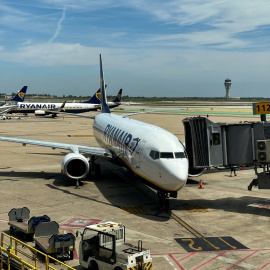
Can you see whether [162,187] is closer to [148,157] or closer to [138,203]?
[148,157]

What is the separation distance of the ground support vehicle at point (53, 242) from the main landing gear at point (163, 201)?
773cm

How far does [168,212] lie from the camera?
2378 centimetres

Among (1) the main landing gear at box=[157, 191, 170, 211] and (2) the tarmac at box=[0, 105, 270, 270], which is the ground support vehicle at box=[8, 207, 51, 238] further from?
(1) the main landing gear at box=[157, 191, 170, 211]

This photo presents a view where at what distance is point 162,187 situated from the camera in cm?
2217

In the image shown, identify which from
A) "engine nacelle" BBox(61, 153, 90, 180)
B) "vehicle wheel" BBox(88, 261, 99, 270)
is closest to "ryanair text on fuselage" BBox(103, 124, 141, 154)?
"engine nacelle" BBox(61, 153, 90, 180)

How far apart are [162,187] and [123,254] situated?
855 centimetres

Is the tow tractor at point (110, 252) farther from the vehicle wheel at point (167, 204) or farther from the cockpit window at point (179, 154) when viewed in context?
the vehicle wheel at point (167, 204)

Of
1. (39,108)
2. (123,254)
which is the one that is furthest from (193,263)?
(39,108)

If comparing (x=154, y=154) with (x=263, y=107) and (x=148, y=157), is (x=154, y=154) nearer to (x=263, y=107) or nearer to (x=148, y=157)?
(x=148, y=157)

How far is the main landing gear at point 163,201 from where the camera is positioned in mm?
23586

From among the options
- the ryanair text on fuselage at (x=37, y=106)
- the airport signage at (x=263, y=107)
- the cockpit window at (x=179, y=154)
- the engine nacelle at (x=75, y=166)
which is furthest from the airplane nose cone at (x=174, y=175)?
the ryanair text on fuselage at (x=37, y=106)

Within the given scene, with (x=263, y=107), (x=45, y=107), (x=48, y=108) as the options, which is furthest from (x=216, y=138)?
(x=45, y=107)

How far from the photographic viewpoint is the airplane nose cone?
21.4 meters

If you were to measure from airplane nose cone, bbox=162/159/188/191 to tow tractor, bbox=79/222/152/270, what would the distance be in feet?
19.7
